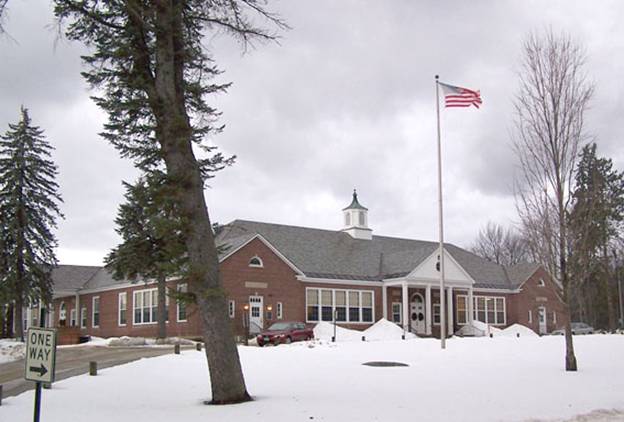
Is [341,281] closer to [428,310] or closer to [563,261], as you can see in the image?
[428,310]

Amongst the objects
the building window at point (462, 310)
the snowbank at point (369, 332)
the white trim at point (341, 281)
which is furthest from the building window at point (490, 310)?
the snowbank at point (369, 332)

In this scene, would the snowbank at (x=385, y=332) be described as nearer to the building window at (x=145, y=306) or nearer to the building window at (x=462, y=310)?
the building window at (x=462, y=310)

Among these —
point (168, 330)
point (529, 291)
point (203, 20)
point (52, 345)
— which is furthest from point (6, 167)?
point (529, 291)

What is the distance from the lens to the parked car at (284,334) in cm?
3426

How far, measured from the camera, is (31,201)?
1567 inches

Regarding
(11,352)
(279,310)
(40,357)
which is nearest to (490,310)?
(279,310)

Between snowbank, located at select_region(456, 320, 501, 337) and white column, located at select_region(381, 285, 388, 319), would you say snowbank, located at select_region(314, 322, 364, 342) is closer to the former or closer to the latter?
white column, located at select_region(381, 285, 388, 319)

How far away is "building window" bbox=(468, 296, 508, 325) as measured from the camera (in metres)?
52.5

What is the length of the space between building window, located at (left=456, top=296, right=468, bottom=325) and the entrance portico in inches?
34.7

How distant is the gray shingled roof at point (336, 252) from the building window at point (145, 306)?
5438mm

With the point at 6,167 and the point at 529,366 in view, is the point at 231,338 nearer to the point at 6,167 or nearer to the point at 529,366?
the point at 529,366

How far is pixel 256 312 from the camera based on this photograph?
40.6m

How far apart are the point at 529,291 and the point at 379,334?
19171 mm

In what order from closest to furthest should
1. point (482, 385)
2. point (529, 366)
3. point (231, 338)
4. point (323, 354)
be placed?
1. point (231, 338)
2. point (482, 385)
3. point (529, 366)
4. point (323, 354)
